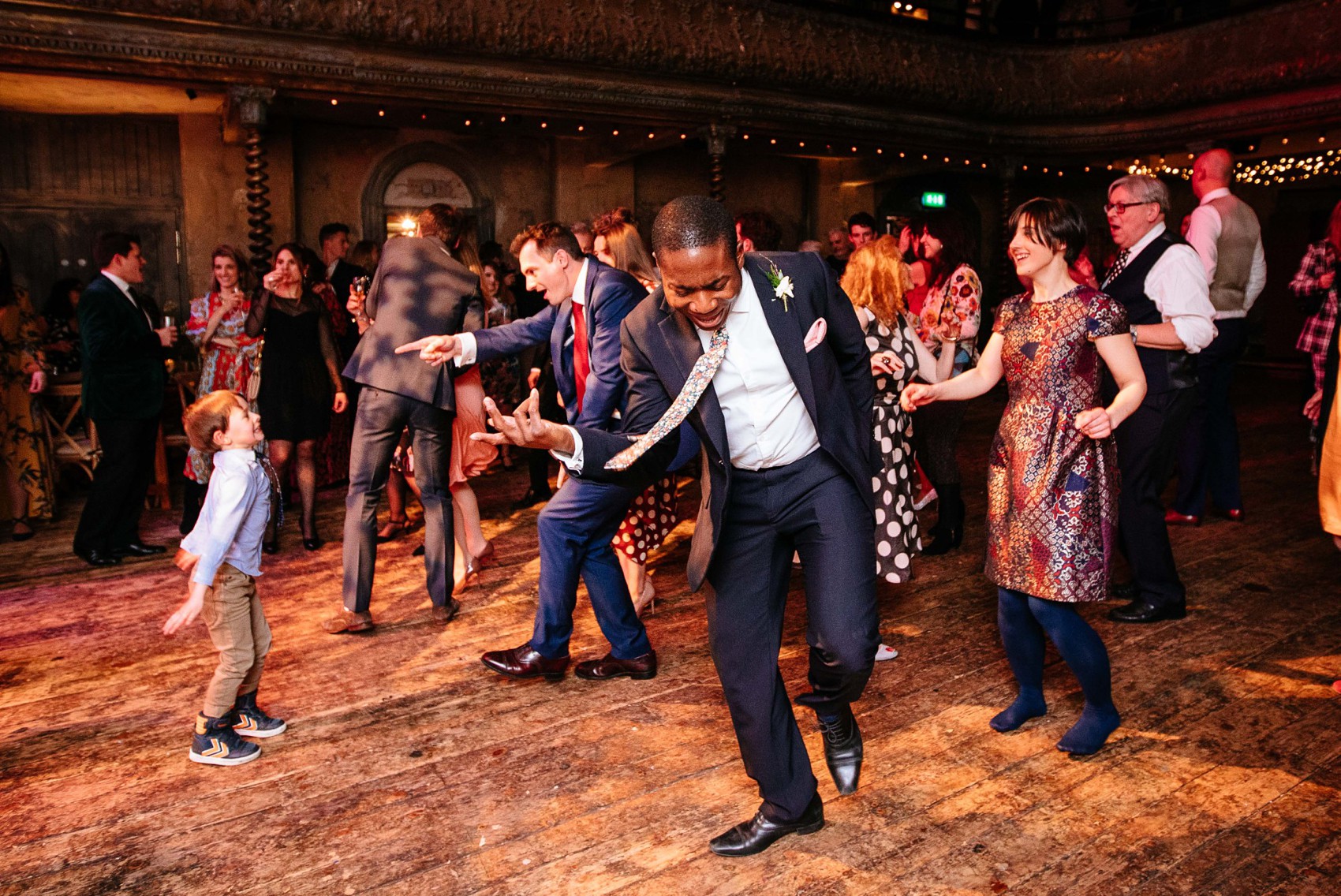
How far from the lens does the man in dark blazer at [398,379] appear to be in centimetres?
425

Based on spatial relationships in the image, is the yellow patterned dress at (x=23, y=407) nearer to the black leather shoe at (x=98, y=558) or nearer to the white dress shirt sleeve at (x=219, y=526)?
the black leather shoe at (x=98, y=558)

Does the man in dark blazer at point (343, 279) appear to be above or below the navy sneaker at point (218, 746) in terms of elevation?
above

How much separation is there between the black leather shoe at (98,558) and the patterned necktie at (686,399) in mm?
4245

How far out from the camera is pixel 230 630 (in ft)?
10.6

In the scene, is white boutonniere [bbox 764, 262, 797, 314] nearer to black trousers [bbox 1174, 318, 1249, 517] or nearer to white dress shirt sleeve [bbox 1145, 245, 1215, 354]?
white dress shirt sleeve [bbox 1145, 245, 1215, 354]

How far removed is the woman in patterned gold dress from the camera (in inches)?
119

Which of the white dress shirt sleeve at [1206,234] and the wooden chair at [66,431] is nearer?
the white dress shirt sleeve at [1206,234]

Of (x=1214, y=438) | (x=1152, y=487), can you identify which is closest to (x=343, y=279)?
→ (x=1152, y=487)

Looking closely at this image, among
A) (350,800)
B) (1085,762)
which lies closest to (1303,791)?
(1085,762)

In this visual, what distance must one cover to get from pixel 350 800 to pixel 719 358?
1803 mm

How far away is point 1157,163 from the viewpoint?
548 inches

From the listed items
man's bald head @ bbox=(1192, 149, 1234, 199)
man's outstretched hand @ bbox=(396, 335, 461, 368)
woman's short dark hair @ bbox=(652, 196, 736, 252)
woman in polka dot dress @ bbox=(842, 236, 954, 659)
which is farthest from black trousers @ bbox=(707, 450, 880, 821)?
man's bald head @ bbox=(1192, 149, 1234, 199)

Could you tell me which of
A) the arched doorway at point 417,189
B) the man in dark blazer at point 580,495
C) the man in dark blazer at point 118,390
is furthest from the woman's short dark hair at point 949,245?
the arched doorway at point 417,189

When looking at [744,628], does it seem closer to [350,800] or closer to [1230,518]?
[350,800]
